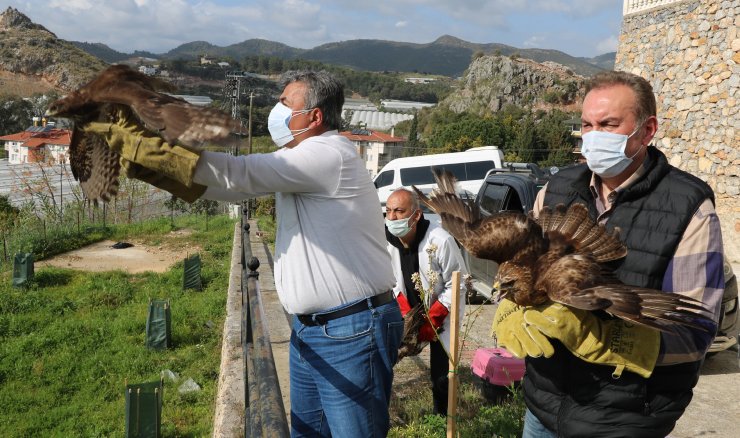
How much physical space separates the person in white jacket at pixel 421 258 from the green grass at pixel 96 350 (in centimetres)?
315

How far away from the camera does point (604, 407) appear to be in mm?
1748

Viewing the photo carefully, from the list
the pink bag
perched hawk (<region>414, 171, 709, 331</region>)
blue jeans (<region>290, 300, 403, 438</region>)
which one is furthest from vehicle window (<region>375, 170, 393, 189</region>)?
perched hawk (<region>414, 171, 709, 331</region>)

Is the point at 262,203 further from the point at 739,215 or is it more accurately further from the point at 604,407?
the point at 604,407

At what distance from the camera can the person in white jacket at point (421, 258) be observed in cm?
351

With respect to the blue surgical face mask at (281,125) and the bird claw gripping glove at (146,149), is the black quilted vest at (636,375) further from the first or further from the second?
the bird claw gripping glove at (146,149)

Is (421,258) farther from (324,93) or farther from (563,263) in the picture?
(563,263)

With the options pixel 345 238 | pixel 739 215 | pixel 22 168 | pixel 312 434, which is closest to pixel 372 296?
pixel 345 238

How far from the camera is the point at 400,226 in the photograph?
3.57 meters

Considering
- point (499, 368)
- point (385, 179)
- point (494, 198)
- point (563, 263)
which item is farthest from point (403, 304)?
point (385, 179)

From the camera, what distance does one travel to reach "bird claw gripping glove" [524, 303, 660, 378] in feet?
5.28

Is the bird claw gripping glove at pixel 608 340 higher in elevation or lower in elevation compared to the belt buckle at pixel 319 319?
higher

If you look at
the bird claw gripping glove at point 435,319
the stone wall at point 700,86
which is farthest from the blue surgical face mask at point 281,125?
the stone wall at point 700,86

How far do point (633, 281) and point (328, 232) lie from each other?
1.01 metres

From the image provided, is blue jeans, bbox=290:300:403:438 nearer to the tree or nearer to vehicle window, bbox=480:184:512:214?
vehicle window, bbox=480:184:512:214
